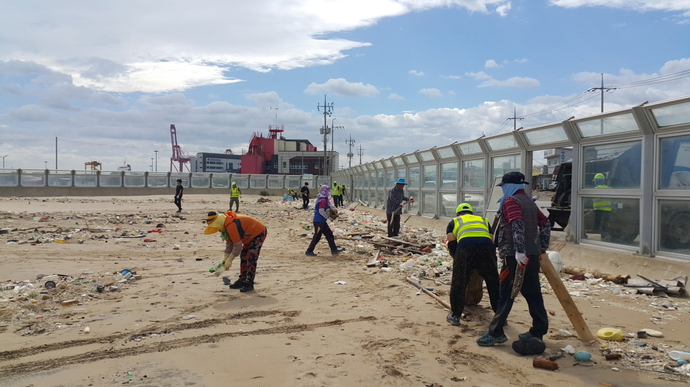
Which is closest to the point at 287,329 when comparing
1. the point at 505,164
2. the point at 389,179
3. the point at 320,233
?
the point at 320,233

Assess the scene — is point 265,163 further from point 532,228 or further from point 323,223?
point 532,228

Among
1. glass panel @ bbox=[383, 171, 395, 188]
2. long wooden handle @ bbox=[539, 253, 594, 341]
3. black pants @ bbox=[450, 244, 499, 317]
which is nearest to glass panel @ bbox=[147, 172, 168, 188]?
glass panel @ bbox=[383, 171, 395, 188]

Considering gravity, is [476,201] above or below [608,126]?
below

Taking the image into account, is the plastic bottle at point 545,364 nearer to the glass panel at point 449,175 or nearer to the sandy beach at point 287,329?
the sandy beach at point 287,329

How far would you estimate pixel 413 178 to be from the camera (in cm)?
1684

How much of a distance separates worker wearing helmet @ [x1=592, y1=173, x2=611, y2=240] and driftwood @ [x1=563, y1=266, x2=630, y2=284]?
80 cm

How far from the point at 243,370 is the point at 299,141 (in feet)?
268

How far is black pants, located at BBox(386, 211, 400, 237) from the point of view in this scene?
1219 cm

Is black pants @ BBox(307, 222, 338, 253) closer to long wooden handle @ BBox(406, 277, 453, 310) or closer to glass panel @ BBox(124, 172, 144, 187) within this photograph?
long wooden handle @ BBox(406, 277, 453, 310)

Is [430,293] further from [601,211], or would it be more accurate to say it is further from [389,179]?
[389,179]

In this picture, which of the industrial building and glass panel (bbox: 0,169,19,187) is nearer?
glass panel (bbox: 0,169,19,187)

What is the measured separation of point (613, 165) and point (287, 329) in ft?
19.1

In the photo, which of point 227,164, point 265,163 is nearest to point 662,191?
point 265,163

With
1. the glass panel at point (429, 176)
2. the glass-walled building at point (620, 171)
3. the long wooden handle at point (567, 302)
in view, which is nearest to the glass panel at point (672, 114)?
the glass-walled building at point (620, 171)
